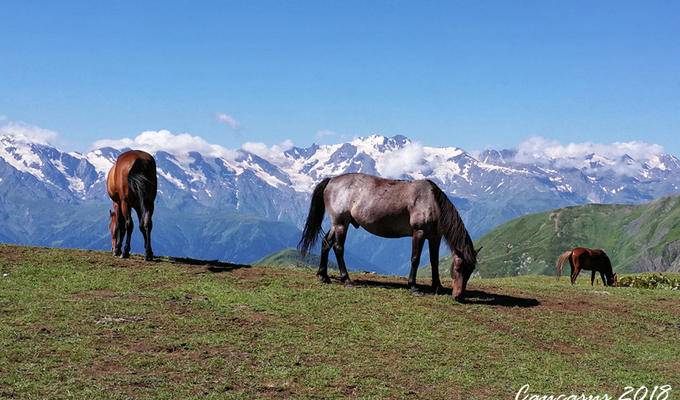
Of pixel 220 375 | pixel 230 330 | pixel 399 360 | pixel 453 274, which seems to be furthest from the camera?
pixel 453 274

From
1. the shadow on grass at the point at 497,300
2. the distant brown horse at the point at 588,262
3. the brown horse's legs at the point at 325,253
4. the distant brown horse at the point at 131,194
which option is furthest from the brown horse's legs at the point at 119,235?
the distant brown horse at the point at 588,262

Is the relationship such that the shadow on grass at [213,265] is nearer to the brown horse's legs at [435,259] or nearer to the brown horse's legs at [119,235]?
the brown horse's legs at [119,235]

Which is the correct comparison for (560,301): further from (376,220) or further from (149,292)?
(149,292)

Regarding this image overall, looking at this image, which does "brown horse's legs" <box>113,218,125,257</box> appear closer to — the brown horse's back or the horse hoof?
the brown horse's back

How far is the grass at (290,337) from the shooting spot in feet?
43.2

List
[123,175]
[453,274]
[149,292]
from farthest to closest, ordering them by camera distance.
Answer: [123,175], [453,274], [149,292]

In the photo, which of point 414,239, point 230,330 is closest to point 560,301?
point 414,239

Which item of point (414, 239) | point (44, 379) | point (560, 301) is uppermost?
point (414, 239)

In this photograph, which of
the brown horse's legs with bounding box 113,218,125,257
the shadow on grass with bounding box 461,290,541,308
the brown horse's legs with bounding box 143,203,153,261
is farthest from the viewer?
the brown horse's legs with bounding box 113,218,125,257

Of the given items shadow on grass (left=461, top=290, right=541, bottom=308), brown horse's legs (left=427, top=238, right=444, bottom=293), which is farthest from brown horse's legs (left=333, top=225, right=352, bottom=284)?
shadow on grass (left=461, top=290, right=541, bottom=308)

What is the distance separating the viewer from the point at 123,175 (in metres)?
25.2

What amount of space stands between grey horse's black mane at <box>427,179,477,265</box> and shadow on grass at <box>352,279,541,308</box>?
1.66m

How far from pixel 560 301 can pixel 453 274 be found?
4.74 metres

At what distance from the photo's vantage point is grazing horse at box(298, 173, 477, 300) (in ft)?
71.6
